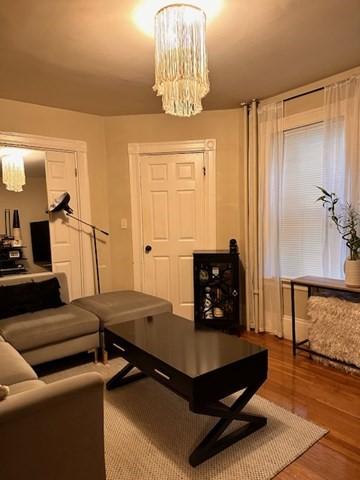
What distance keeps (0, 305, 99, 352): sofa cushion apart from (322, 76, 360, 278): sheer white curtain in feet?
7.47

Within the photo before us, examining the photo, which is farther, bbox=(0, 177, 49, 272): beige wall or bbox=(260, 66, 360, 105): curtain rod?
bbox=(0, 177, 49, 272): beige wall

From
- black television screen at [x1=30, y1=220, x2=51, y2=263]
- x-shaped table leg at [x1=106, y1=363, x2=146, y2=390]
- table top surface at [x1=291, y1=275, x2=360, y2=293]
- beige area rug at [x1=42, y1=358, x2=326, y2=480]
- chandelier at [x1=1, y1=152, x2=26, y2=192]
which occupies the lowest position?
beige area rug at [x1=42, y1=358, x2=326, y2=480]

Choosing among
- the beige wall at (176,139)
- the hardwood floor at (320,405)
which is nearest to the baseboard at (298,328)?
the hardwood floor at (320,405)

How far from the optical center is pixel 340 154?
299cm

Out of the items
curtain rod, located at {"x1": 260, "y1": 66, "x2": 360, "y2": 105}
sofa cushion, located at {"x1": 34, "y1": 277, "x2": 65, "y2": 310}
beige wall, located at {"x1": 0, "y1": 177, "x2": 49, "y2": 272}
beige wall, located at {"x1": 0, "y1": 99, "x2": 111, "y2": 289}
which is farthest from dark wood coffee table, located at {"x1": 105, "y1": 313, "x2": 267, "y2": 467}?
curtain rod, located at {"x1": 260, "y1": 66, "x2": 360, "y2": 105}

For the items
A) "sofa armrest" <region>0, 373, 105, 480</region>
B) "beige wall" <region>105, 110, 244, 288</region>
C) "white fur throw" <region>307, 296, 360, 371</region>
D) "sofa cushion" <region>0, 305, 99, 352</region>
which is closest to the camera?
"sofa armrest" <region>0, 373, 105, 480</region>

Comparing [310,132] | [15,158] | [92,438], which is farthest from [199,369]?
[15,158]

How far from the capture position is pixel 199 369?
179cm

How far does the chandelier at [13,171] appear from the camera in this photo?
3399mm

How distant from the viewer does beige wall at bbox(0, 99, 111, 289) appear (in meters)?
3.36

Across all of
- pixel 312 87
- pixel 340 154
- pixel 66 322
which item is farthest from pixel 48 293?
pixel 312 87

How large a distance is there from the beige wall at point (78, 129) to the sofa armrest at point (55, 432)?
9.00 feet

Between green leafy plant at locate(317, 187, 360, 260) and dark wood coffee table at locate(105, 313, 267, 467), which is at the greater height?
green leafy plant at locate(317, 187, 360, 260)

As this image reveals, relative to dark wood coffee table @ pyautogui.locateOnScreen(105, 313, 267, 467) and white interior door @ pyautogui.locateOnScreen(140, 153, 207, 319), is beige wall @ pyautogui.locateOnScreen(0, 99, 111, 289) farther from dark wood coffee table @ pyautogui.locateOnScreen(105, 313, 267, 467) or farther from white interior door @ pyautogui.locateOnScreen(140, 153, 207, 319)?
dark wood coffee table @ pyautogui.locateOnScreen(105, 313, 267, 467)
